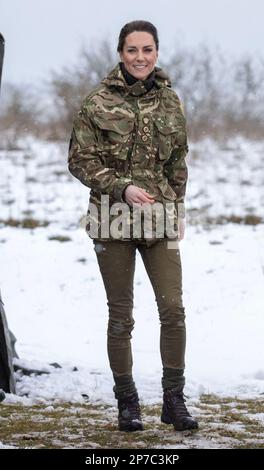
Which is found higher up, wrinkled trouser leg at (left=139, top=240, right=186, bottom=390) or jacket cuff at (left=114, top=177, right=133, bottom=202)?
jacket cuff at (left=114, top=177, right=133, bottom=202)

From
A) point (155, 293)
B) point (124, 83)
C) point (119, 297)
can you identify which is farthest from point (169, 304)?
point (124, 83)

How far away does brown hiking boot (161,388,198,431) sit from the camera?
436 cm

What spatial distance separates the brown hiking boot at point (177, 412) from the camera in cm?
436

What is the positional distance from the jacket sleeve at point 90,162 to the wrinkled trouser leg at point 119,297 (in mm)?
270

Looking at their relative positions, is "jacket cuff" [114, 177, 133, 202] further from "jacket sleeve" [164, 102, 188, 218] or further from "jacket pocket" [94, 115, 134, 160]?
"jacket sleeve" [164, 102, 188, 218]

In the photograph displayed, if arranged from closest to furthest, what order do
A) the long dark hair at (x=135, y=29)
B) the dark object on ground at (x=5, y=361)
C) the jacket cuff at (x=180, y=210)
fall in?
the long dark hair at (x=135, y=29) → the jacket cuff at (x=180, y=210) → the dark object on ground at (x=5, y=361)

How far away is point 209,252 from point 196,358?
4529 mm

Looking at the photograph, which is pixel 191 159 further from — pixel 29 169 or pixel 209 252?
pixel 209 252

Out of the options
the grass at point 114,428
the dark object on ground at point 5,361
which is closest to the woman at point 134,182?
the grass at point 114,428

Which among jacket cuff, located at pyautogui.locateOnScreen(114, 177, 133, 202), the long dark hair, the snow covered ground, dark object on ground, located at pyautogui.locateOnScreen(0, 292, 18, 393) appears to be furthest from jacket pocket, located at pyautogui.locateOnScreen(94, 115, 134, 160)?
the snow covered ground

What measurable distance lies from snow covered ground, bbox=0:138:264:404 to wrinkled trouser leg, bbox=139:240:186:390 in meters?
1.52

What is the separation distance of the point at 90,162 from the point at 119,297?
26.7 inches

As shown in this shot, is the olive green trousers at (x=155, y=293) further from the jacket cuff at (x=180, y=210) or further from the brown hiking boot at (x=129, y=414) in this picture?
Answer: the jacket cuff at (x=180, y=210)
